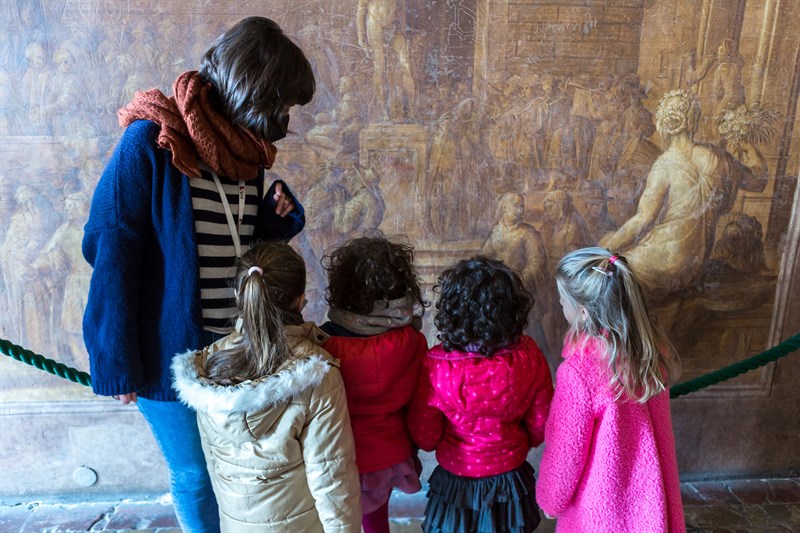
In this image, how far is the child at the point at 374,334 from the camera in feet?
6.11

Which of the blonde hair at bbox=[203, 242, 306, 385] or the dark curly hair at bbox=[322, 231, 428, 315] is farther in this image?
the dark curly hair at bbox=[322, 231, 428, 315]

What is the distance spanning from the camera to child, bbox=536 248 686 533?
1.79 metres

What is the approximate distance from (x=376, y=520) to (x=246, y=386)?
1.05 metres

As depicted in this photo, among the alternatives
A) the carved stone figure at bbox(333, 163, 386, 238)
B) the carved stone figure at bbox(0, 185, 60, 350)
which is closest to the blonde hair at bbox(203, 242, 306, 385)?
the carved stone figure at bbox(333, 163, 386, 238)

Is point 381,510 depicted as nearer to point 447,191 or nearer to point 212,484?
point 212,484

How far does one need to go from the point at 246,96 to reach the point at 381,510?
5.56ft

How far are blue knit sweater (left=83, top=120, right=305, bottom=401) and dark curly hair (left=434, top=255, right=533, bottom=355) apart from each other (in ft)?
2.69

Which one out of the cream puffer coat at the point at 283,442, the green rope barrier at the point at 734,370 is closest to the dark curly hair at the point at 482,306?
the cream puffer coat at the point at 283,442

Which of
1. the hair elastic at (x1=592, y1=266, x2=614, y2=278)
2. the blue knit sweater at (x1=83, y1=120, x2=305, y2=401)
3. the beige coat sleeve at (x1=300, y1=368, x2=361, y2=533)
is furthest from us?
the hair elastic at (x1=592, y1=266, x2=614, y2=278)

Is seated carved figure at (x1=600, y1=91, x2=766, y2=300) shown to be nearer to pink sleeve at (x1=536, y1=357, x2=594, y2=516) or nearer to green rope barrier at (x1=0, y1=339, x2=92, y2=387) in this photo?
pink sleeve at (x1=536, y1=357, x2=594, y2=516)

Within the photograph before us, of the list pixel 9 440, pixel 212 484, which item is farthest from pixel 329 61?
pixel 9 440

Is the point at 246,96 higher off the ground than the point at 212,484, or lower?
higher

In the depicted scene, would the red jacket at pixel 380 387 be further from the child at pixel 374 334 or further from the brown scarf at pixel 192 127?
the brown scarf at pixel 192 127

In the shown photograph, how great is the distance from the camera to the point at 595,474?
73.3 inches
